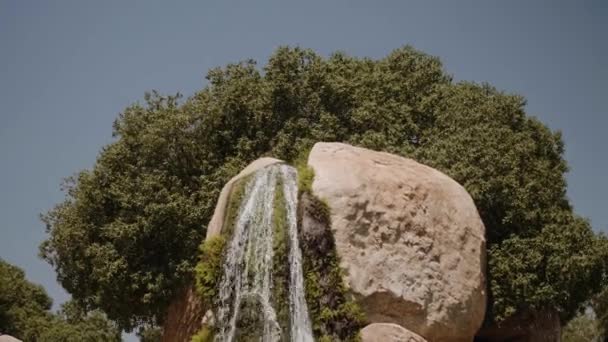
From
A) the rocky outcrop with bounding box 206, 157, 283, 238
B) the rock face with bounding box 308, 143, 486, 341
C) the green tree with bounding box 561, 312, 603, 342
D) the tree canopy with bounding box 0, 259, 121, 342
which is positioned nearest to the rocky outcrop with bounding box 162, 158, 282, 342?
the rocky outcrop with bounding box 206, 157, 283, 238

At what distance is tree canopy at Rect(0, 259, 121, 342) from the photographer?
147ft

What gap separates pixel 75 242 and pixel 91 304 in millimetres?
2332

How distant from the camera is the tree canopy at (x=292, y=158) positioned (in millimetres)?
20703

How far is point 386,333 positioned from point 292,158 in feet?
31.7

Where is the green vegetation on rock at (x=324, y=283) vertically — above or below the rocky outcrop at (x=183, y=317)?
below

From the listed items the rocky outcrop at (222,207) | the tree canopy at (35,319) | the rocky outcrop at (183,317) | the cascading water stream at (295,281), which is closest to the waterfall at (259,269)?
the cascading water stream at (295,281)

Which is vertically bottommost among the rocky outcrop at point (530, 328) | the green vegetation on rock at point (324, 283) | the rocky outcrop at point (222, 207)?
the green vegetation on rock at point (324, 283)

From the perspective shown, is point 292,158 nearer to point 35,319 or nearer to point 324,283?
point 324,283

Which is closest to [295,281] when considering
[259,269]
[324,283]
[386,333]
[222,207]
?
[324,283]

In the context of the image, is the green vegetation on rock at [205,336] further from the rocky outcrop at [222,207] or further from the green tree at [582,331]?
the green tree at [582,331]

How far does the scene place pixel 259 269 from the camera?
14.6 meters

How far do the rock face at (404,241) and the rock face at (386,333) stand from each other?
249 mm

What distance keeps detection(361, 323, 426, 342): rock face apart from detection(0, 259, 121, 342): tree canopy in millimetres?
32470

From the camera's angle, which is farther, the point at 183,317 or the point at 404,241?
Answer: the point at 183,317
